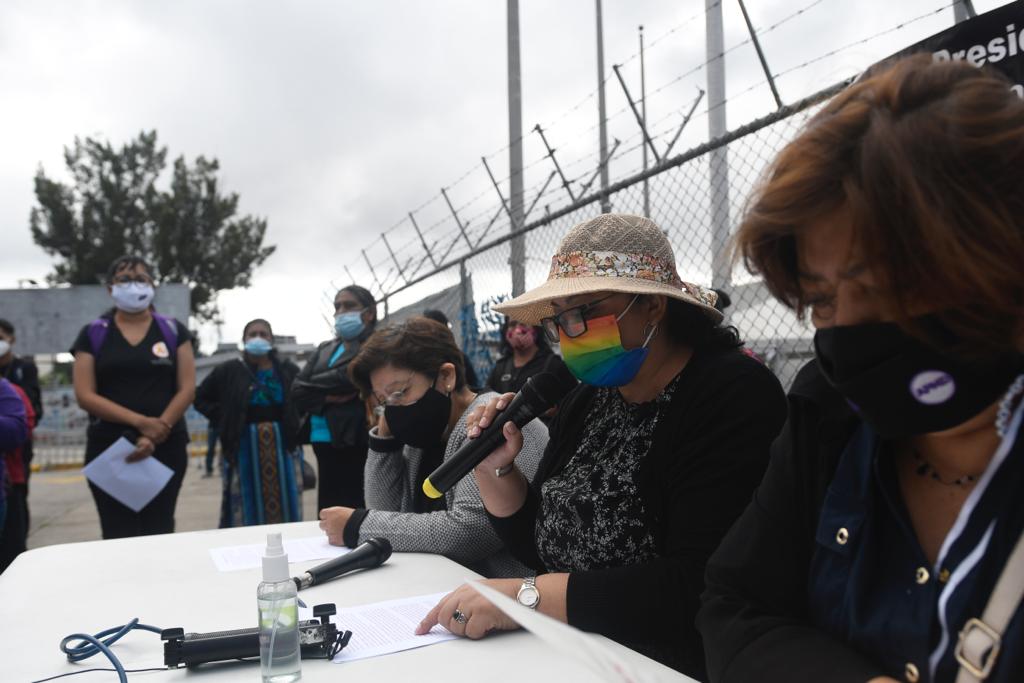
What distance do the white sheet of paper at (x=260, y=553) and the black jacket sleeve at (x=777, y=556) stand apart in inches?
49.9

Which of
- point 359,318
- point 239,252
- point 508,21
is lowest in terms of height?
point 359,318

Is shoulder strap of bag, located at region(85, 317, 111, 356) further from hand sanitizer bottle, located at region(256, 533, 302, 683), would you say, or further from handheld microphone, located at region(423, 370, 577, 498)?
hand sanitizer bottle, located at region(256, 533, 302, 683)

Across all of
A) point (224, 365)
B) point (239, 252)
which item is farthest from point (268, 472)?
point (239, 252)

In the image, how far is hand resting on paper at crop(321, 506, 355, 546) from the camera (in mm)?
2238

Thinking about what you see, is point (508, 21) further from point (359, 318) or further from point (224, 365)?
point (224, 365)

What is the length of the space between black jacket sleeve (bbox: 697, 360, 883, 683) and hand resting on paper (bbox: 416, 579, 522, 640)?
1.31 ft

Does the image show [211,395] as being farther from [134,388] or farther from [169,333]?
[134,388]

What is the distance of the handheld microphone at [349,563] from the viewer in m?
1.84

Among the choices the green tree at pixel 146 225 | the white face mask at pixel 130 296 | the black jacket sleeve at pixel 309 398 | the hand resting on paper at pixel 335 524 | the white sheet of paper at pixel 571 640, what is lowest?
the hand resting on paper at pixel 335 524

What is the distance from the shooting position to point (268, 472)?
4.78 metres

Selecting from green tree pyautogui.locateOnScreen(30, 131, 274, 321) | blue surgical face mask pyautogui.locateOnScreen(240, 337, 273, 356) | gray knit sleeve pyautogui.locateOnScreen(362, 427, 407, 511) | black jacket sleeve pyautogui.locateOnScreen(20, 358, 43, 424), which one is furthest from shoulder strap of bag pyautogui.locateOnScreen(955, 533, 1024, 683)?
green tree pyautogui.locateOnScreen(30, 131, 274, 321)

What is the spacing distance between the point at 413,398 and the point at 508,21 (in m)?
4.14

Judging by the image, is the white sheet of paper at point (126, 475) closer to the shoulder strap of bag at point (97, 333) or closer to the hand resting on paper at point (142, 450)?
the hand resting on paper at point (142, 450)

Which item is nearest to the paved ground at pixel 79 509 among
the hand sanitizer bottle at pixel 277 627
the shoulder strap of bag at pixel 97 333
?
the shoulder strap of bag at pixel 97 333
